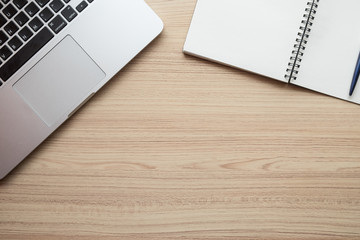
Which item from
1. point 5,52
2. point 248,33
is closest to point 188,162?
point 248,33

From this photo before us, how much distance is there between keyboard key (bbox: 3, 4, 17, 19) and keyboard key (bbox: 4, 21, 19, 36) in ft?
0.04

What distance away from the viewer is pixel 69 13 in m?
0.65

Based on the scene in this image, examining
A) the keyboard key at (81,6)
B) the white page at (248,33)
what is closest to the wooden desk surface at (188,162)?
the white page at (248,33)

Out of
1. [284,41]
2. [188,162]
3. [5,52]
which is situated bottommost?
[188,162]

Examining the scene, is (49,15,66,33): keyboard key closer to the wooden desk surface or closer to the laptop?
the laptop

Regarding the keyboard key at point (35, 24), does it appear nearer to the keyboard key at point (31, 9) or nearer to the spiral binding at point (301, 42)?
the keyboard key at point (31, 9)

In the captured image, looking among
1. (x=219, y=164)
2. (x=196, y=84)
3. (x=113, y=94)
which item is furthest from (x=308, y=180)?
(x=113, y=94)

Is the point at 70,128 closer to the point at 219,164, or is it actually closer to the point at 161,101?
the point at 161,101

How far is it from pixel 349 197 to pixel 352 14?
1.07 ft

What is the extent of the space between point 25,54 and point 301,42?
1.54 feet

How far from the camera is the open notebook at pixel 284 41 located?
703mm

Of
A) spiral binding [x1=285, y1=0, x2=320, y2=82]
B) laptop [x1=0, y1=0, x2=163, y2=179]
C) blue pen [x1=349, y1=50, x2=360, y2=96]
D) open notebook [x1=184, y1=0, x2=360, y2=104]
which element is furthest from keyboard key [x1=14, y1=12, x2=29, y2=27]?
blue pen [x1=349, y1=50, x2=360, y2=96]

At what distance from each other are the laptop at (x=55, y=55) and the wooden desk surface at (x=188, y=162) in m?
0.04

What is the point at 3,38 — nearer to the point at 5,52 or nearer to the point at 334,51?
the point at 5,52
